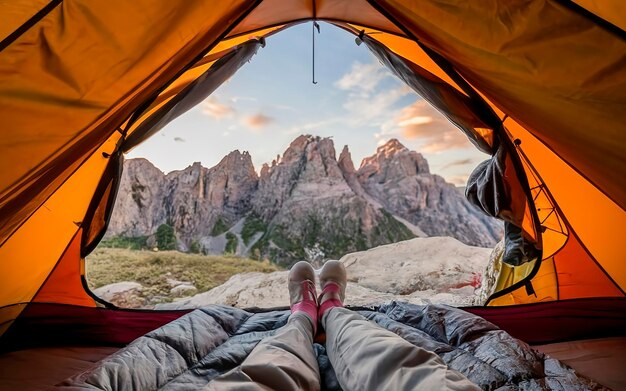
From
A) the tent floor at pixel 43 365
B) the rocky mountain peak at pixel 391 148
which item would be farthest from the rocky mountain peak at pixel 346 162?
the tent floor at pixel 43 365

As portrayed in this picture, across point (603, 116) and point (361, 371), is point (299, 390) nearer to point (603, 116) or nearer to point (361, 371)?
point (361, 371)

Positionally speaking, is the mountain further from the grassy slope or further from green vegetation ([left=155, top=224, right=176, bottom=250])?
the grassy slope

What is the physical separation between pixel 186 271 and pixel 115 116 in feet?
17.0

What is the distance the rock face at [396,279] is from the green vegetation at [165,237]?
4.73m

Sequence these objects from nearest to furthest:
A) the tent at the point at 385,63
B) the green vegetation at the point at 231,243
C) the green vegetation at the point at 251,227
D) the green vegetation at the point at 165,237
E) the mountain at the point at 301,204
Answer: the tent at the point at 385,63 → the green vegetation at the point at 165,237 → the green vegetation at the point at 231,243 → the mountain at the point at 301,204 → the green vegetation at the point at 251,227

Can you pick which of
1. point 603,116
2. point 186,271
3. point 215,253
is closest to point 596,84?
point 603,116

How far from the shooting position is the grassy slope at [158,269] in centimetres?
454

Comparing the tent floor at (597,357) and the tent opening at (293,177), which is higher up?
the tent opening at (293,177)

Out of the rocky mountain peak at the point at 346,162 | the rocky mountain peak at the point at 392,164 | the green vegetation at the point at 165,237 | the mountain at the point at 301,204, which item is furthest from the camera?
the rocky mountain peak at the point at 392,164

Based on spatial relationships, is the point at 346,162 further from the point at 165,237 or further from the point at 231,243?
the point at 165,237

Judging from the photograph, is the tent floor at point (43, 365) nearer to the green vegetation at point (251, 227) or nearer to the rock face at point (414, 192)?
the green vegetation at point (251, 227)

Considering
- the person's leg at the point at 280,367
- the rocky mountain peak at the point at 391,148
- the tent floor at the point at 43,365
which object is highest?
the rocky mountain peak at the point at 391,148

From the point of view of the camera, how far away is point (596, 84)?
0.63 meters

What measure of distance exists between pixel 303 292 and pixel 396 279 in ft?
8.81
